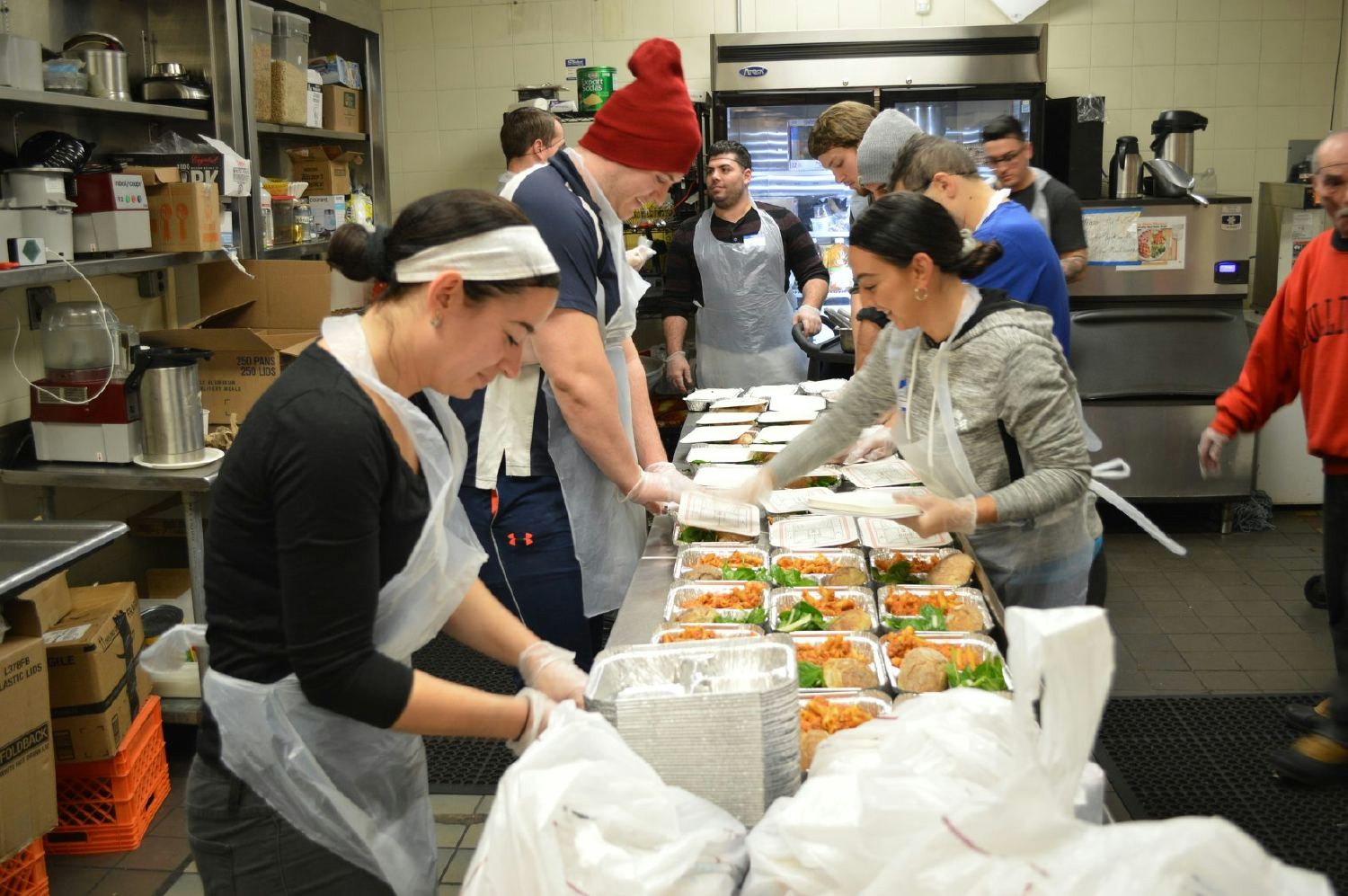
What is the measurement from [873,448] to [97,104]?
8.65 feet

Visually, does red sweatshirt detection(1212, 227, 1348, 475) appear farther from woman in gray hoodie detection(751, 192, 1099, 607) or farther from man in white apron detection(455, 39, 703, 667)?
man in white apron detection(455, 39, 703, 667)

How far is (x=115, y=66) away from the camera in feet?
12.5

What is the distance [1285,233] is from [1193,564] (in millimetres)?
1816

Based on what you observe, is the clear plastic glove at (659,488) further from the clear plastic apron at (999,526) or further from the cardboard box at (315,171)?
the cardboard box at (315,171)

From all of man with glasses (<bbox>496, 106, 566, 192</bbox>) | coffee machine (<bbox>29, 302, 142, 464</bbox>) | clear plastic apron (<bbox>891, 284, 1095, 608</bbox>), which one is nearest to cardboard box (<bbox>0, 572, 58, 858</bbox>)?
coffee machine (<bbox>29, 302, 142, 464</bbox>)

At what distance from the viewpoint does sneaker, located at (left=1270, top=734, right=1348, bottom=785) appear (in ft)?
10.6

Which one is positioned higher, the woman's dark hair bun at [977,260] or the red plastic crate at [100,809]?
the woman's dark hair bun at [977,260]

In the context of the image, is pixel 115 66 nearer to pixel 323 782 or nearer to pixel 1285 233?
pixel 323 782

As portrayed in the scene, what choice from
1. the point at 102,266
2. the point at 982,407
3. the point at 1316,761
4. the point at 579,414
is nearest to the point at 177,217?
the point at 102,266

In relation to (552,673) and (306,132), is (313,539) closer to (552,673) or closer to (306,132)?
(552,673)

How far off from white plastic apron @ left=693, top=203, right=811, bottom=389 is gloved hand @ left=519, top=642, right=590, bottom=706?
347cm

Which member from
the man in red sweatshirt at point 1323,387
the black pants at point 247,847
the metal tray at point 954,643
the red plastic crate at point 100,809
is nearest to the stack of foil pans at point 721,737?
the black pants at point 247,847

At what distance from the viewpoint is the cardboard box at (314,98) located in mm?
5098

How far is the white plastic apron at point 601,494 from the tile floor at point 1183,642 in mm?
1000
